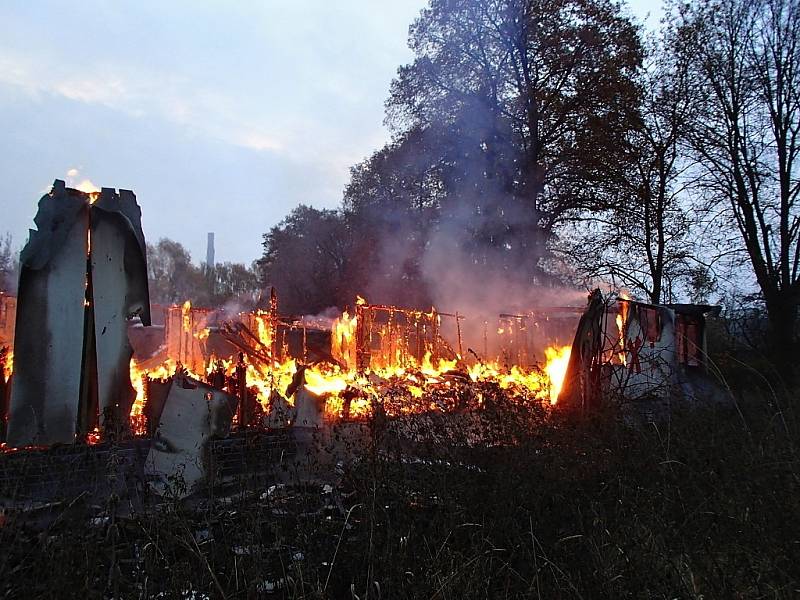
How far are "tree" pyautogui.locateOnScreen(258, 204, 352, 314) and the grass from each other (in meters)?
28.6

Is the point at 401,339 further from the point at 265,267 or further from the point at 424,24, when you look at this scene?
the point at 265,267

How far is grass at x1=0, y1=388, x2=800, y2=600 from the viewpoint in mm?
3217

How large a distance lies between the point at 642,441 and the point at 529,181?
1513cm

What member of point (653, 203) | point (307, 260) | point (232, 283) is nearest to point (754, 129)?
point (653, 203)

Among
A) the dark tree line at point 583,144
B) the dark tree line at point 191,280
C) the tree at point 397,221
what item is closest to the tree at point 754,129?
the dark tree line at point 583,144

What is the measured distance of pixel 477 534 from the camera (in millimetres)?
3984

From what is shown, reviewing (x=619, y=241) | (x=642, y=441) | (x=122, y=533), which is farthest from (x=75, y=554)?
(x=619, y=241)

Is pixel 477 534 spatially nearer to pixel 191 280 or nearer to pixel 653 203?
pixel 653 203

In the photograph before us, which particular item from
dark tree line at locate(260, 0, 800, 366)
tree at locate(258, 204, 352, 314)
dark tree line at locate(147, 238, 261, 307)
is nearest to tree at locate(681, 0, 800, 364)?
dark tree line at locate(260, 0, 800, 366)

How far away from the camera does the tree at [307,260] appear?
118ft

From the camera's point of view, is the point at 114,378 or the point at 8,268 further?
the point at 8,268

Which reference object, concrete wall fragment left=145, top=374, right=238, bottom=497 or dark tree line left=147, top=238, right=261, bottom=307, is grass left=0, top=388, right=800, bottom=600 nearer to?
concrete wall fragment left=145, top=374, right=238, bottom=497

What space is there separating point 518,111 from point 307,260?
71.0 feet

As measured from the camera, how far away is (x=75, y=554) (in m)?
3.34
